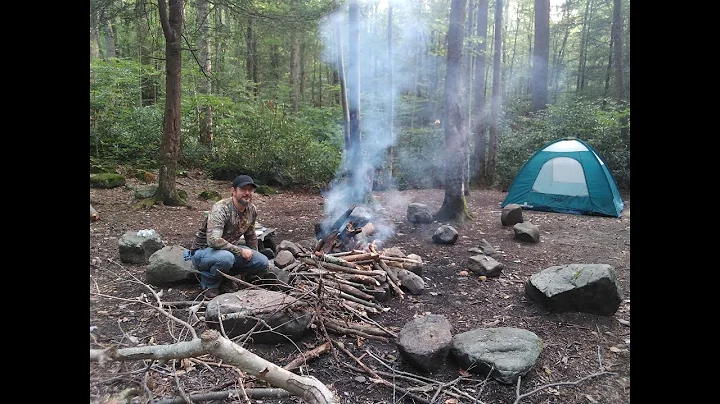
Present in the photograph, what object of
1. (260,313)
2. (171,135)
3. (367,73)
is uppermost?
(367,73)

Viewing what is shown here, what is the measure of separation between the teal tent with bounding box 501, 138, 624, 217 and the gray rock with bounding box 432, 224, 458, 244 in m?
3.17

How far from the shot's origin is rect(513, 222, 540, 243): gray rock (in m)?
5.70

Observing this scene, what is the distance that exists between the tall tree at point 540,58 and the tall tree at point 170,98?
33.2 ft

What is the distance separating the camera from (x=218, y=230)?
3.26 meters

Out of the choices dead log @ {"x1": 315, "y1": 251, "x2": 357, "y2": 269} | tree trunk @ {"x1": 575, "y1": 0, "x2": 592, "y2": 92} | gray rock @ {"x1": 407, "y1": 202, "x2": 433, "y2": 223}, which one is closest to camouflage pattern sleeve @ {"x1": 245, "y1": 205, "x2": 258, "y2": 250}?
dead log @ {"x1": 315, "y1": 251, "x2": 357, "y2": 269}

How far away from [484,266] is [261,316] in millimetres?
2798

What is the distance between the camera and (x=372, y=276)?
152 inches

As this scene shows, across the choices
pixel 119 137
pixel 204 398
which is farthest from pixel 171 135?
pixel 204 398

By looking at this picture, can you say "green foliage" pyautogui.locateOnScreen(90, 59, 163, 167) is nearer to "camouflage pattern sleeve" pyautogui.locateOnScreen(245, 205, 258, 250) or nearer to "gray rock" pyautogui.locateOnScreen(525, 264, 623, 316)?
"camouflage pattern sleeve" pyautogui.locateOnScreen(245, 205, 258, 250)

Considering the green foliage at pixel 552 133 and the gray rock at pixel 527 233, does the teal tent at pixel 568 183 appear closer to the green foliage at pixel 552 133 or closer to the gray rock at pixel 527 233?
the green foliage at pixel 552 133

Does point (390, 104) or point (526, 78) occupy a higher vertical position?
Result: point (526, 78)

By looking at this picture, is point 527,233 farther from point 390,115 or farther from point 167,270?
point 390,115
